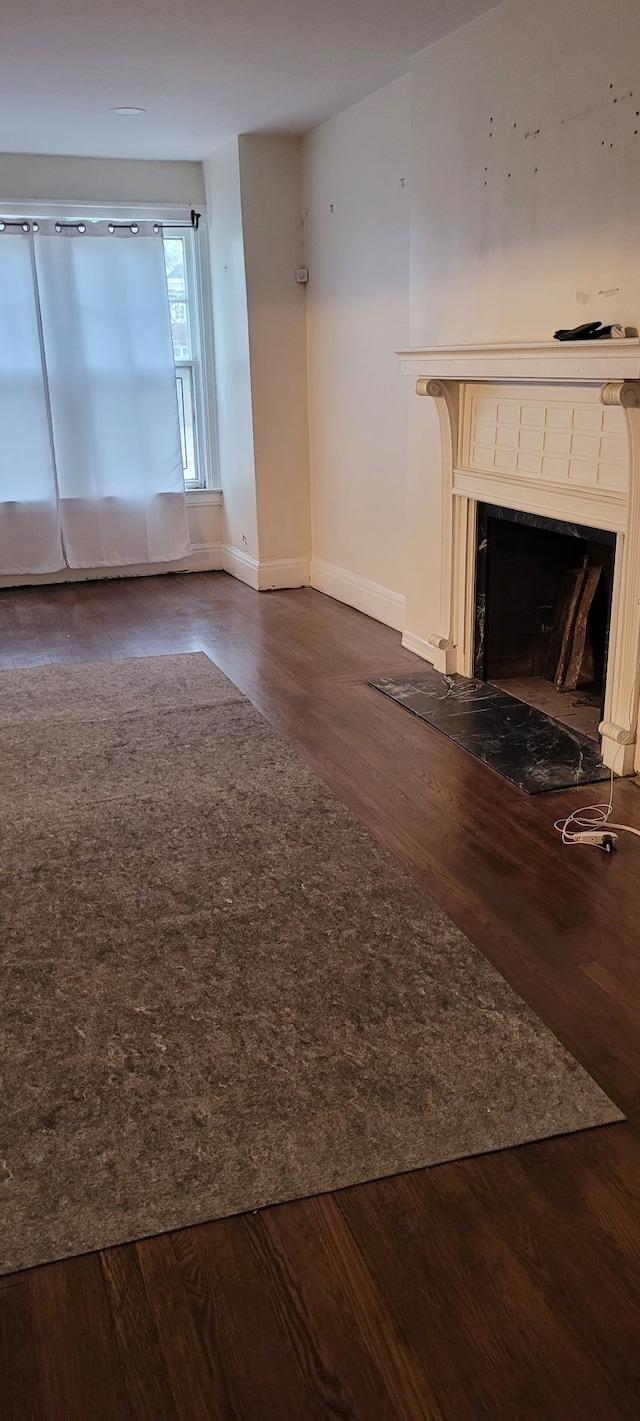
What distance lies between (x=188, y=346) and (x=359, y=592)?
2205 millimetres

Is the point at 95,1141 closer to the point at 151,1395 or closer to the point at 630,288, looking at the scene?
the point at 151,1395

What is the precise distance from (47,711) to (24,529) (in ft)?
8.82

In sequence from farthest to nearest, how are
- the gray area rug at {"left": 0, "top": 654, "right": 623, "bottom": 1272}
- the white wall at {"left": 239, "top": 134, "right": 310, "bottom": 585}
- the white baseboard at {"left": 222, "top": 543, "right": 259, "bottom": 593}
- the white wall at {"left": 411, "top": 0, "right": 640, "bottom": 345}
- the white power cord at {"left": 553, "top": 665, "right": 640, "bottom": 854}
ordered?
the white baseboard at {"left": 222, "top": 543, "right": 259, "bottom": 593}
the white wall at {"left": 239, "top": 134, "right": 310, "bottom": 585}
the white wall at {"left": 411, "top": 0, "right": 640, "bottom": 345}
the white power cord at {"left": 553, "top": 665, "right": 640, "bottom": 854}
the gray area rug at {"left": 0, "top": 654, "right": 623, "bottom": 1272}

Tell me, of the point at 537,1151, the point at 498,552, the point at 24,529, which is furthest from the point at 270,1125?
the point at 24,529

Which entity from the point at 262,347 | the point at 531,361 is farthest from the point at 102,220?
the point at 531,361

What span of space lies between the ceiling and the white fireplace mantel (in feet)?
3.71

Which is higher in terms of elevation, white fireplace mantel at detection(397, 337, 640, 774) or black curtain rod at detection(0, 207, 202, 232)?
black curtain rod at detection(0, 207, 202, 232)

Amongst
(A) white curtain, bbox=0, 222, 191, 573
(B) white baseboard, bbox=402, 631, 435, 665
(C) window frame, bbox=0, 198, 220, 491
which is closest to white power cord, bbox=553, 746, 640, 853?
(B) white baseboard, bbox=402, 631, 435, 665

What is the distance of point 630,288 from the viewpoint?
3.11 meters

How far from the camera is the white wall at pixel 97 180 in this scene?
6.07 m

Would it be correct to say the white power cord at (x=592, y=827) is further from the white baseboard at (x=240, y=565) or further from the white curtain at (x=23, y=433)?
the white curtain at (x=23, y=433)

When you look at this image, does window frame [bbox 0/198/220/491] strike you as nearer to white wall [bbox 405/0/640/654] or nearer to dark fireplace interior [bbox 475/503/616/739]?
white wall [bbox 405/0/640/654]

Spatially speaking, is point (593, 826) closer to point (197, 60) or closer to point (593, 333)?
point (593, 333)

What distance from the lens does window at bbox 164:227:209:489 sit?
21.6 feet
